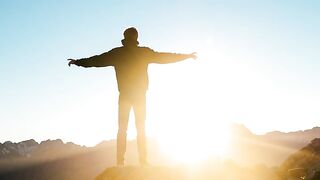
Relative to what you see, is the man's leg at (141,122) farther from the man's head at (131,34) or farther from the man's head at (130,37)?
the man's head at (131,34)

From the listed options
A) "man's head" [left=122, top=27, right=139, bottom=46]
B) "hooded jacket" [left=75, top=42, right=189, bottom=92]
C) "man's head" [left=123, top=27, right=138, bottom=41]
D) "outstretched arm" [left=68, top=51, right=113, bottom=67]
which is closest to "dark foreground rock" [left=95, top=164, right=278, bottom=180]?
"hooded jacket" [left=75, top=42, right=189, bottom=92]

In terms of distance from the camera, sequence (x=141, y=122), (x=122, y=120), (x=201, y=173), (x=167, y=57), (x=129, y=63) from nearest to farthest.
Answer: (x=201, y=173) < (x=122, y=120) < (x=129, y=63) < (x=141, y=122) < (x=167, y=57)

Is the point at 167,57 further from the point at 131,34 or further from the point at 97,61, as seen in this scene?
the point at 97,61

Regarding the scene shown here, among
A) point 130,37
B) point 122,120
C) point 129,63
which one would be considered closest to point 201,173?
point 122,120

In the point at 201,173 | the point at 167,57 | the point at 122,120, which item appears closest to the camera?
the point at 201,173

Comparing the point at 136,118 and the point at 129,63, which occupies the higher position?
the point at 129,63

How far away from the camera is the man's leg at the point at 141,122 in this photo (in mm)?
11648

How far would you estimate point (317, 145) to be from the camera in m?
17.9

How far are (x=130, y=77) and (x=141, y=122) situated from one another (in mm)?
1390

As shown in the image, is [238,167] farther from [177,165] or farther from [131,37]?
[131,37]

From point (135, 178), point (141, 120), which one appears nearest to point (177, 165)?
point (135, 178)

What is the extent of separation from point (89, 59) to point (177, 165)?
4233 millimetres

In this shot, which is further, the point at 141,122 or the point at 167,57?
the point at 167,57

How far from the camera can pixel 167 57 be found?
12.3 metres
